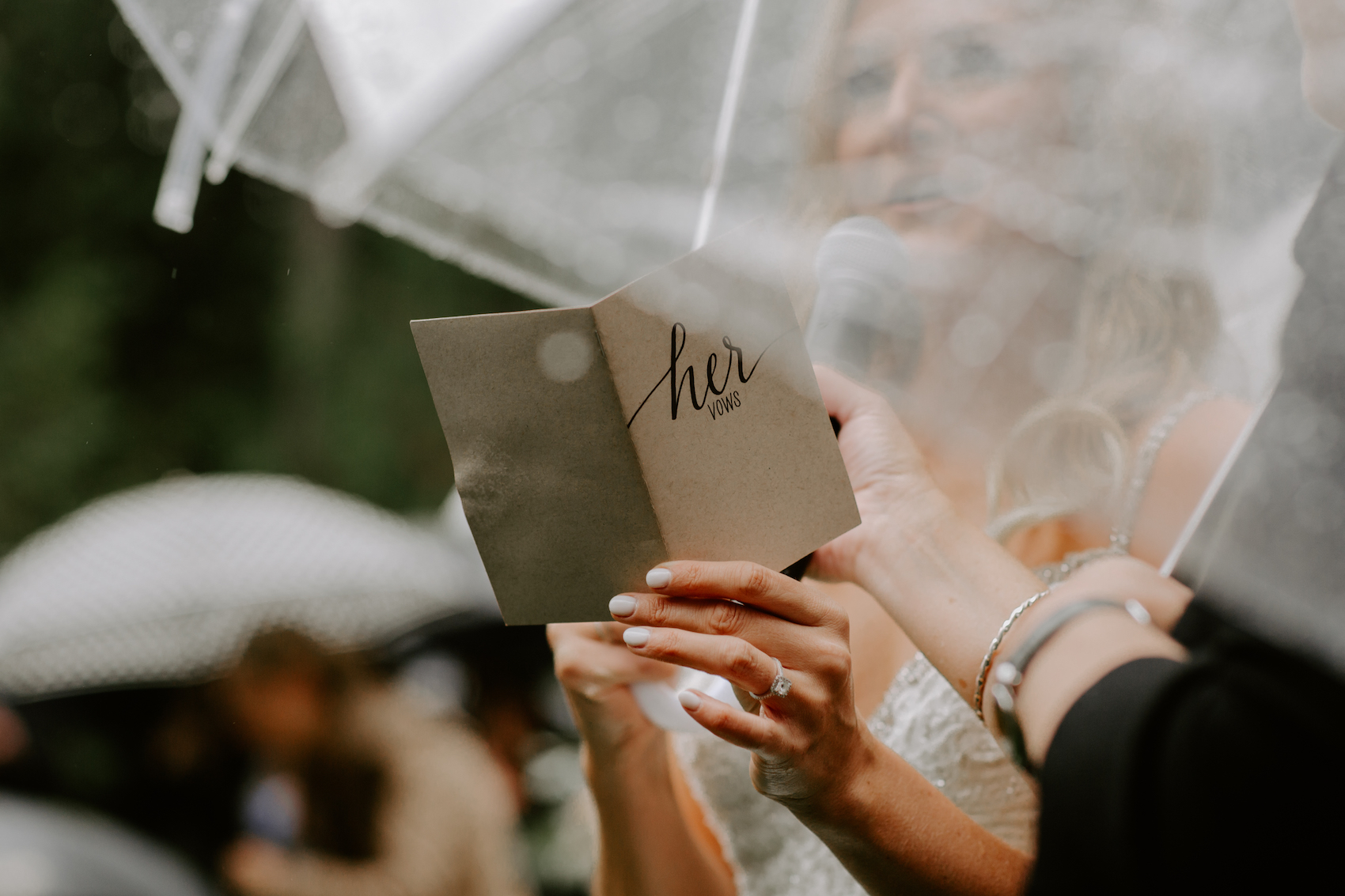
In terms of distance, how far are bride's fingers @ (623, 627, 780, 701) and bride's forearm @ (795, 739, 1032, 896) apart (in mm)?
168

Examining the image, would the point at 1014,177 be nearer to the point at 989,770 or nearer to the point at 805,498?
the point at 805,498

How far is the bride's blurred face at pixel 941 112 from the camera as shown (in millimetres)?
843

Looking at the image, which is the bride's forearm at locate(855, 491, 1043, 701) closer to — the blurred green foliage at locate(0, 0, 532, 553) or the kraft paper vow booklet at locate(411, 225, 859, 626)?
the kraft paper vow booklet at locate(411, 225, 859, 626)

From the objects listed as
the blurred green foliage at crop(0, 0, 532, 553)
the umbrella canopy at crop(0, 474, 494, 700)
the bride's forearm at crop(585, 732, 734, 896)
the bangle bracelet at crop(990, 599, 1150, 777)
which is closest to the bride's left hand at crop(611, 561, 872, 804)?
the bangle bracelet at crop(990, 599, 1150, 777)

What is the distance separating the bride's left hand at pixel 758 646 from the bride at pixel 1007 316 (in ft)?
0.72

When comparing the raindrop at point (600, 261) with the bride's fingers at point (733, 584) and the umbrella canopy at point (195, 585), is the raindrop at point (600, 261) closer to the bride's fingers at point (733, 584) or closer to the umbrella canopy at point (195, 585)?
the bride's fingers at point (733, 584)

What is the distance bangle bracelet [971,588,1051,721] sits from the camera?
71 cm

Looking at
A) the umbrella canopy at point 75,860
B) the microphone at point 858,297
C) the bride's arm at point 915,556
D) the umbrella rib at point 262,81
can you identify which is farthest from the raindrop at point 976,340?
the umbrella canopy at point 75,860

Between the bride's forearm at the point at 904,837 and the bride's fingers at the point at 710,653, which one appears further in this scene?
the bride's forearm at the point at 904,837

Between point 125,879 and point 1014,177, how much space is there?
2.06 meters

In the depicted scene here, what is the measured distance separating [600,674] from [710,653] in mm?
308

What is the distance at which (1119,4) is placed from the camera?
82 centimetres

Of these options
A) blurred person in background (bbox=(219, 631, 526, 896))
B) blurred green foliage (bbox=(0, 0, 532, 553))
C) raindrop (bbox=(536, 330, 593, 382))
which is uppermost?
blurred green foliage (bbox=(0, 0, 532, 553))

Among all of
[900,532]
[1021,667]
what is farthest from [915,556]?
[1021,667]
